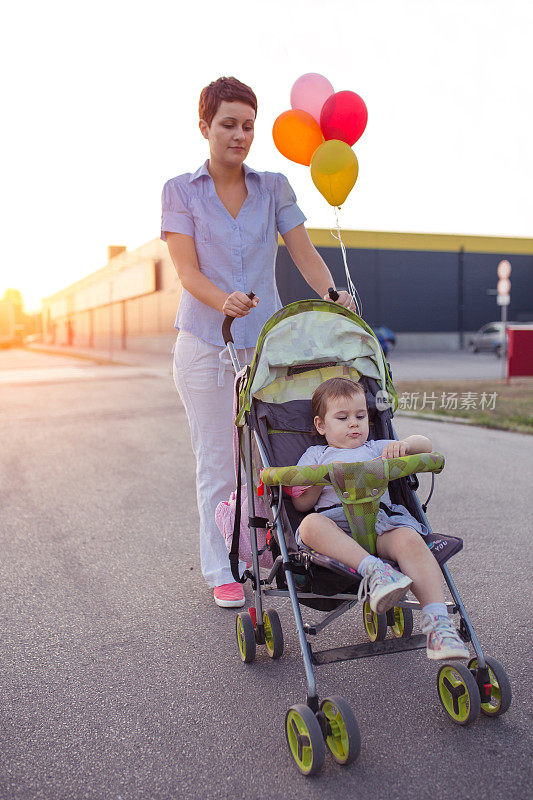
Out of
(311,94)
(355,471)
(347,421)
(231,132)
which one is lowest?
(355,471)

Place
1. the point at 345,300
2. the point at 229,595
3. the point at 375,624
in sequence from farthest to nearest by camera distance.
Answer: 1. the point at 229,595
2. the point at 345,300
3. the point at 375,624

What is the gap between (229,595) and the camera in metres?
3.62

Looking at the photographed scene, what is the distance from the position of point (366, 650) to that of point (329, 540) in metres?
0.37

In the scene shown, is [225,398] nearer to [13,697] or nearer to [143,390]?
[13,697]

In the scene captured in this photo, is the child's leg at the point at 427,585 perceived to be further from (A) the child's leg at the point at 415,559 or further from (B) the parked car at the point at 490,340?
(B) the parked car at the point at 490,340

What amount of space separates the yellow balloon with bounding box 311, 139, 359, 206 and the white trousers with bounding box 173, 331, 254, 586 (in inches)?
50.0

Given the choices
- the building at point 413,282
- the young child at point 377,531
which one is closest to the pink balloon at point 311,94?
the young child at point 377,531

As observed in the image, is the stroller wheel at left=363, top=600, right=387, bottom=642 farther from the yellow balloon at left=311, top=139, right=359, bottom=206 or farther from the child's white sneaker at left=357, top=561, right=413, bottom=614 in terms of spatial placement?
the yellow balloon at left=311, top=139, right=359, bottom=206

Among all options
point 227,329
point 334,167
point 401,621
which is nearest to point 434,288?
point 334,167

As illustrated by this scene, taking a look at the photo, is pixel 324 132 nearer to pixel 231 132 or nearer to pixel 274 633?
pixel 231 132

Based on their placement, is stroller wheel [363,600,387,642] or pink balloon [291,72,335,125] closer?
stroller wheel [363,600,387,642]

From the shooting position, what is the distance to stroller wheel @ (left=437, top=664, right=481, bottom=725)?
92.7 inches

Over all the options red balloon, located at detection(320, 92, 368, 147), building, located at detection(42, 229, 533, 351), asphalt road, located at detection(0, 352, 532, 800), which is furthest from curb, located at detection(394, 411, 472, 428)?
building, located at detection(42, 229, 533, 351)

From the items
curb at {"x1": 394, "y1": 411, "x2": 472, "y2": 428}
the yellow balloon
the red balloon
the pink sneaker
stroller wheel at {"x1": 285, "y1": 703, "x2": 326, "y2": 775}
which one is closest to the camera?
stroller wheel at {"x1": 285, "y1": 703, "x2": 326, "y2": 775}
